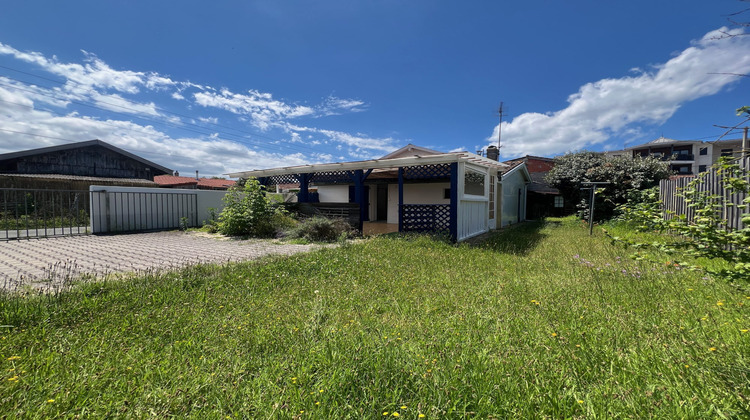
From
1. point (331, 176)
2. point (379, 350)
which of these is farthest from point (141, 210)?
point (379, 350)

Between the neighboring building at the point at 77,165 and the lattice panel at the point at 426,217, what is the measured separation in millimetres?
16941

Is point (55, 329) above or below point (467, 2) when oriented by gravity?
below

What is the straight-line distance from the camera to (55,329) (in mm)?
2357

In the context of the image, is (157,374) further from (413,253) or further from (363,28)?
(363,28)

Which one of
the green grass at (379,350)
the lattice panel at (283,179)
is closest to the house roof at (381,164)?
the lattice panel at (283,179)

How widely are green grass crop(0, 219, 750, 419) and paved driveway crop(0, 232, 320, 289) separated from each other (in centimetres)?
144

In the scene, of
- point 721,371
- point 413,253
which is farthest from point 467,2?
point 721,371

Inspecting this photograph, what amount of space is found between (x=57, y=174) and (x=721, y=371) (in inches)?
1098

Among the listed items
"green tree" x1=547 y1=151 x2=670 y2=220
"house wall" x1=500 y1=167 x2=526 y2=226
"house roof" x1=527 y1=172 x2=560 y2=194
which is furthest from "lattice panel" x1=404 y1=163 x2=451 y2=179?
"house roof" x1=527 y1=172 x2=560 y2=194

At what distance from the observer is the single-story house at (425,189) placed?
26.5ft

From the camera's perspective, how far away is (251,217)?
913cm

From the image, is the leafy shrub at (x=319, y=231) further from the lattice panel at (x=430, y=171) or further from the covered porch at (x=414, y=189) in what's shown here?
the lattice panel at (x=430, y=171)

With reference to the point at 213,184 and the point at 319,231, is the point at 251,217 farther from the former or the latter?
the point at 213,184

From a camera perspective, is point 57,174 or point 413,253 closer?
point 413,253
